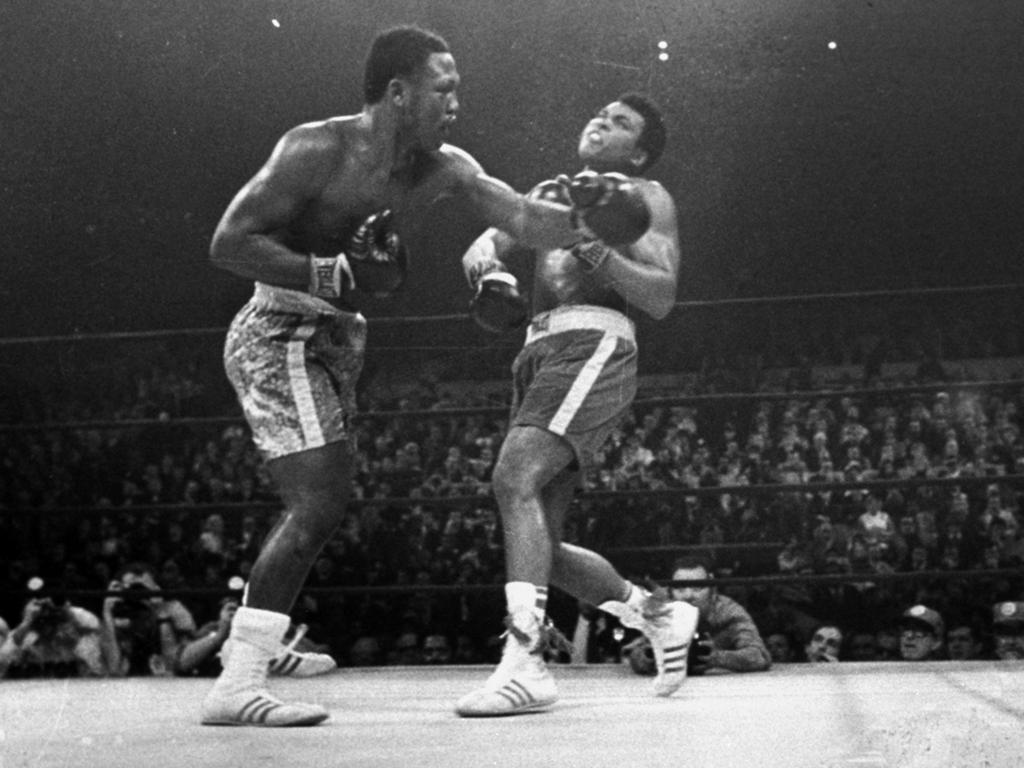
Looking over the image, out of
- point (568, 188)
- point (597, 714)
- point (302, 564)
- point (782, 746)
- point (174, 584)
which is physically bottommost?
point (174, 584)

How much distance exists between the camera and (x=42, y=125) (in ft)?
22.3

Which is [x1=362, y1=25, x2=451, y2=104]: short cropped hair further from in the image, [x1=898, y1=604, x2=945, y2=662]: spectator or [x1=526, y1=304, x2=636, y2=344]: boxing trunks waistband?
[x1=898, y1=604, x2=945, y2=662]: spectator

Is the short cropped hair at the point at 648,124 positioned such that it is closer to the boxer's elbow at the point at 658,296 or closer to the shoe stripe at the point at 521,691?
the boxer's elbow at the point at 658,296

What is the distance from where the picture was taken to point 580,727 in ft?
6.40

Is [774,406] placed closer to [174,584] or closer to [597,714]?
[174,584]

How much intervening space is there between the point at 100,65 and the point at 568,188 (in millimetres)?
4737

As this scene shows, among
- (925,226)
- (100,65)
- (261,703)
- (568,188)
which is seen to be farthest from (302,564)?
(925,226)

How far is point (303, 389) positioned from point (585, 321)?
0.70 metres

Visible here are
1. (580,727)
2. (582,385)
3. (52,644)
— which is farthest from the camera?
(52,644)

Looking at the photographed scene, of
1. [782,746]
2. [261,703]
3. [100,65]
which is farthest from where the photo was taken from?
[100,65]

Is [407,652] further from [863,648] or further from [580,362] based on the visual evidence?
[580,362]

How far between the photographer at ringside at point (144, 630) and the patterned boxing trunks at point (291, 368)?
256cm

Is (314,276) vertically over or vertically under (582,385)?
over

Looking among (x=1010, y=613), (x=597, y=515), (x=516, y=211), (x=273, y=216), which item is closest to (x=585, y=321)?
(x=516, y=211)
